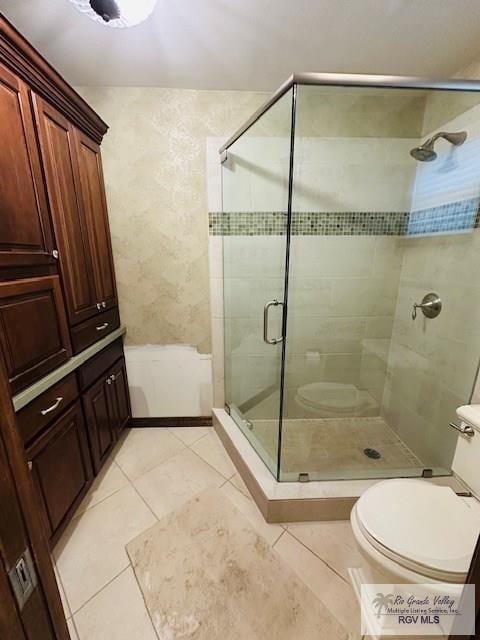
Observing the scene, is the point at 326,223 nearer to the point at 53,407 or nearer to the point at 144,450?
the point at 53,407

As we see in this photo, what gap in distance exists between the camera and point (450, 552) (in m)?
0.88

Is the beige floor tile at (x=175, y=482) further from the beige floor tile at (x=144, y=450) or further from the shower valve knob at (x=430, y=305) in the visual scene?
the shower valve knob at (x=430, y=305)

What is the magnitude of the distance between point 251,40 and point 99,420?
2.22 meters

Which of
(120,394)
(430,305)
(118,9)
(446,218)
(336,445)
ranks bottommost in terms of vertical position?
(336,445)

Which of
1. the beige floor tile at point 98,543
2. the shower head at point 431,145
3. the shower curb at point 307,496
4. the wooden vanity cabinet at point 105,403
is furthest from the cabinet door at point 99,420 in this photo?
the shower head at point 431,145

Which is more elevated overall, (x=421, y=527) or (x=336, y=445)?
(x=421, y=527)

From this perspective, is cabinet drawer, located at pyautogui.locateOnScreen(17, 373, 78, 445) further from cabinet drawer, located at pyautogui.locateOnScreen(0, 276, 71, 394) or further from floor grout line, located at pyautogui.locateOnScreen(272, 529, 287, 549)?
floor grout line, located at pyautogui.locateOnScreen(272, 529, 287, 549)

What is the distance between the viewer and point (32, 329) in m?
1.12

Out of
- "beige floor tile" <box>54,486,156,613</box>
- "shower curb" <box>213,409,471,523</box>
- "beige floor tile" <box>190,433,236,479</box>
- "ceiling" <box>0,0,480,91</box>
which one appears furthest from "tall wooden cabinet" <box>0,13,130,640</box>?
"shower curb" <box>213,409,471,523</box>

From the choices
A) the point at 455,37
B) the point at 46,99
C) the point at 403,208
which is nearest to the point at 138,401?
the point at 46,99

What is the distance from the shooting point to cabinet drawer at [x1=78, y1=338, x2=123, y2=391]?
145cm

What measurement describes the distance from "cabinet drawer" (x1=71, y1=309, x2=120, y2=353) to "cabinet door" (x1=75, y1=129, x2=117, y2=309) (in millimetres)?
85

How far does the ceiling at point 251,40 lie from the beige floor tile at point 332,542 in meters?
2.42

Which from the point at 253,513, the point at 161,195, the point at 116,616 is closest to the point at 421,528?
the point at 253,513
